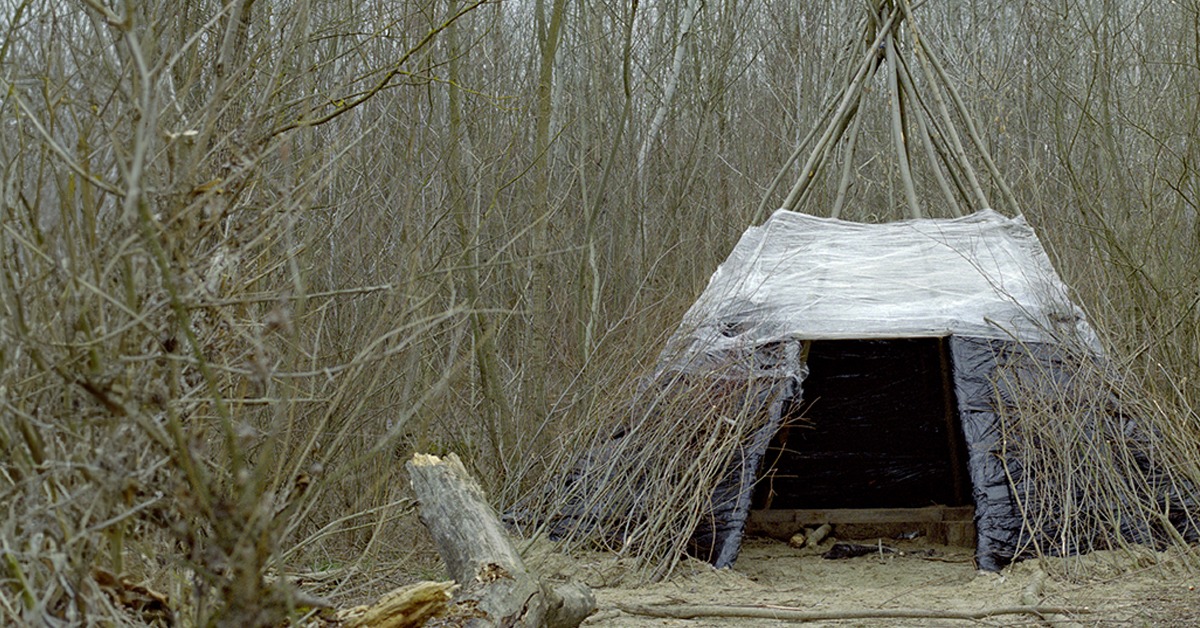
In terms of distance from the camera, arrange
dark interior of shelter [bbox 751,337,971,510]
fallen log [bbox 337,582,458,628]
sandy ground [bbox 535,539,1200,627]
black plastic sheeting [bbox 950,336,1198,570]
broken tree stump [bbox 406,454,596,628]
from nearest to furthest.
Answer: fallen log [bbox 337,582,458,628], broken tree stump [bbox 406,454,596,628], sandy ground [bbox 535,539,1200,627], black plastic sheeting [bbox 950,336,1198,570], dark interior of shelter [bbox 751,337,971,510]

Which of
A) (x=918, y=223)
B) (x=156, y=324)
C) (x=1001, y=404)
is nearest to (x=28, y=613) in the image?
(x=156, y=324)

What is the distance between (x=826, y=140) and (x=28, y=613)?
5890 mm

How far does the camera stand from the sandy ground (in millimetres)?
4648

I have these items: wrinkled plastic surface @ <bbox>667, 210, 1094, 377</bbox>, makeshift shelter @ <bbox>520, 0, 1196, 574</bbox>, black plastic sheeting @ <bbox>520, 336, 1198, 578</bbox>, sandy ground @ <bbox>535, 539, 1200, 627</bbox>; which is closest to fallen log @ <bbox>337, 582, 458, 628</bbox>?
sandy ground @ <bbox>535, 539, 1200, 627</bbox>

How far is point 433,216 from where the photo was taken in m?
6.80

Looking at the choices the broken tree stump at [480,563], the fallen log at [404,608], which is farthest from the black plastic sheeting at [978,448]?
the fallen log at [404,608]

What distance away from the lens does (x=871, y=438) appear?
24.4 ft

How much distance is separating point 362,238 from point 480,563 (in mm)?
3466

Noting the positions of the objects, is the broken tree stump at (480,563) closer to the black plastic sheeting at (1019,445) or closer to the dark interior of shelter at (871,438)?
the black plastic sheeting at (1019,445)

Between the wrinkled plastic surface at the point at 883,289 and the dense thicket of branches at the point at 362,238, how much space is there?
426 millimetres

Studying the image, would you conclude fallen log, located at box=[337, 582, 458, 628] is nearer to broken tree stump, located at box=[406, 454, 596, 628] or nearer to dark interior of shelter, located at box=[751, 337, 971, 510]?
broken tree stump, located at box=[406, 454, 596, 628]

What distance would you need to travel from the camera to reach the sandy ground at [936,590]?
15.3ft

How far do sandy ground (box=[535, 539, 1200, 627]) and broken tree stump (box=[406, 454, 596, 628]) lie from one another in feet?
1.97

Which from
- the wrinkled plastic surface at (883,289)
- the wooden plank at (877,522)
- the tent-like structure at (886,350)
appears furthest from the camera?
the wooden plank at (877,522)
